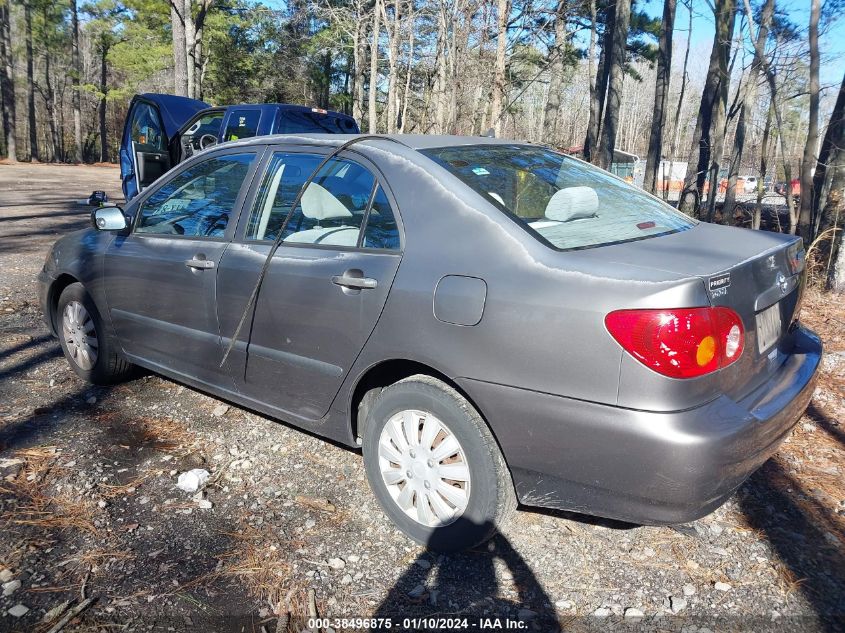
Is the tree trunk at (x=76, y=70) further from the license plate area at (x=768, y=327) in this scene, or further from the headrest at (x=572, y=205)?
the license plate area at (x=768, y=327)

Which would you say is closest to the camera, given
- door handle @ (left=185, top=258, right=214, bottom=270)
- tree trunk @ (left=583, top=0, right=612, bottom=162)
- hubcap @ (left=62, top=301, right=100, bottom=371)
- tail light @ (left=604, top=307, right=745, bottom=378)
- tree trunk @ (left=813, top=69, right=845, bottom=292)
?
tail light @ (left=604, top=307, right=745, bottom=378)

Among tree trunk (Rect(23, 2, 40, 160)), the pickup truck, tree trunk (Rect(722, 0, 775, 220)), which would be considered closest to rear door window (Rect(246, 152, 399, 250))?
the pickup truck

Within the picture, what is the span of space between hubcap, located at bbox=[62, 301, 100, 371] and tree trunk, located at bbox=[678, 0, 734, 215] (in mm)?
11308

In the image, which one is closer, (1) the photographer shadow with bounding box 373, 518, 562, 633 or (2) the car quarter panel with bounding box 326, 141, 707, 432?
(2) the car quarter panel with bounding box 326, 141, 707, 432

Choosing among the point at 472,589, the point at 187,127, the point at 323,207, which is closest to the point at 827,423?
the point at 472,589

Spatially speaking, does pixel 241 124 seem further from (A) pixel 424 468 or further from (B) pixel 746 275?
(B) pixel 746 275

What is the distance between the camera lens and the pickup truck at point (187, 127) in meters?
8.82

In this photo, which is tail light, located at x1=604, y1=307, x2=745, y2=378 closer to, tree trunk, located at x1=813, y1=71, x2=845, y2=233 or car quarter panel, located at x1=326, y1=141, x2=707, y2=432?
car quarter panel, located at x1=326, y1=141, x2=707, y2=432

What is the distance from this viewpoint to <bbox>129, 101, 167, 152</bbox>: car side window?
10.2m

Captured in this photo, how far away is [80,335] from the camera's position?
4.39 metres

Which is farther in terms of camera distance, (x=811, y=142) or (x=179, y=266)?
(x=811, y=142)

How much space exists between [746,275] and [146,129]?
10627 millimetres

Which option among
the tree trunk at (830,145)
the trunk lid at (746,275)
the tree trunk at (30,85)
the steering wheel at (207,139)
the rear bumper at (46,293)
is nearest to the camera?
the trunk lid at (746,275)

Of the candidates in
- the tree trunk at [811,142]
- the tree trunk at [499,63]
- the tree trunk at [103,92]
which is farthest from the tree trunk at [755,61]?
the tree trunk at [103,92]
